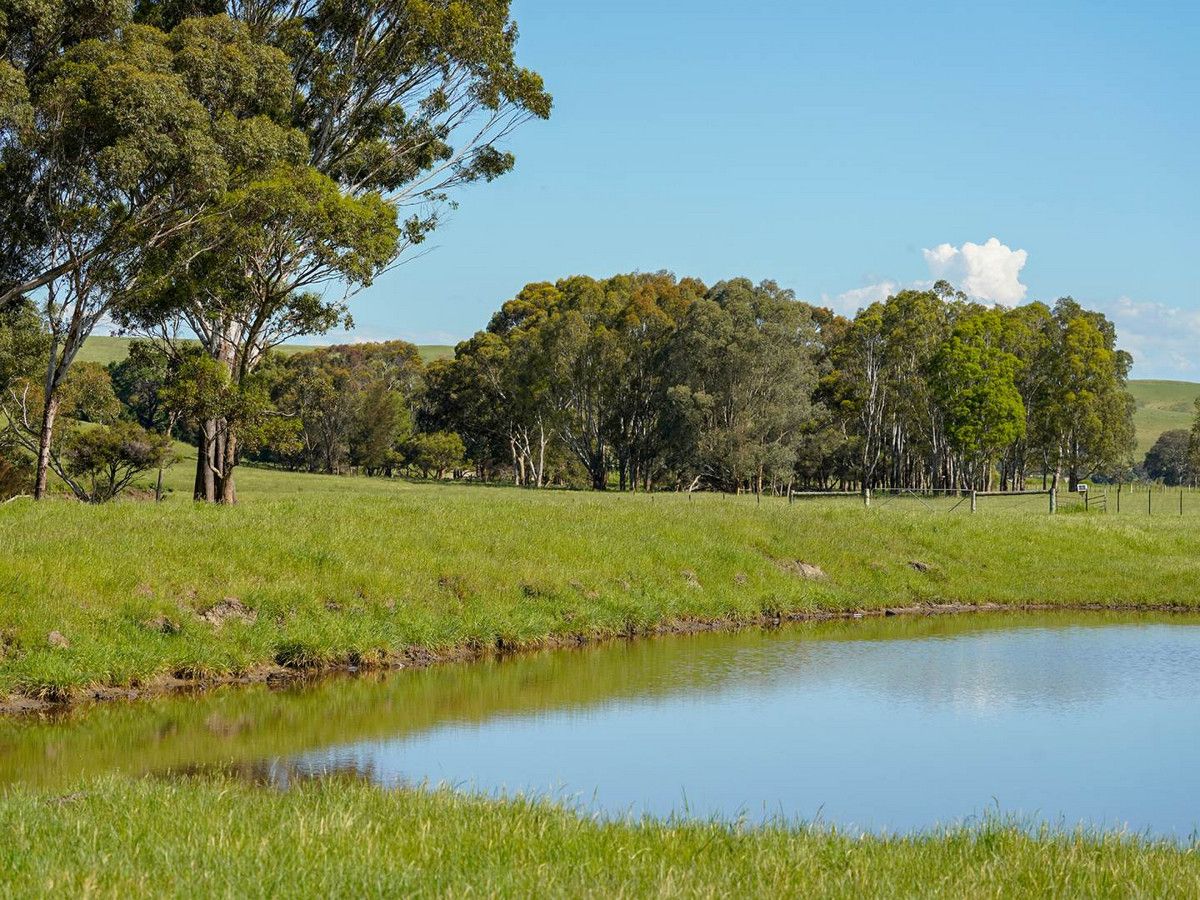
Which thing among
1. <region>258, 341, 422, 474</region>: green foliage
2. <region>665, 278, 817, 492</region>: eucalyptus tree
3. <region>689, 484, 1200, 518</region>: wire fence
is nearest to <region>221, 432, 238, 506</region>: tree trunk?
<region>689, 484, 1200, 518</region>: wire fence

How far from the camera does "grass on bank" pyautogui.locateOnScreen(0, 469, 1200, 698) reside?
1814 cm

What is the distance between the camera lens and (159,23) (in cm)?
3250

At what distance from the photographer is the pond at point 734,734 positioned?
490 inches

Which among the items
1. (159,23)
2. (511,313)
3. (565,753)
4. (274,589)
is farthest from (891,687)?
(511,313)

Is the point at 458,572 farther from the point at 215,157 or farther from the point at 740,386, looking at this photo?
the point at 740,386

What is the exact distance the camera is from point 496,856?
7297 mm

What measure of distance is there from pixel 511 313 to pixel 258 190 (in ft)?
222

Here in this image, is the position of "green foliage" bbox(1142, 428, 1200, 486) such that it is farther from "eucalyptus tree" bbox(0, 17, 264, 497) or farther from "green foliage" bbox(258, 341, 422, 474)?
"eucalyptus tree" bbox(0, 17, 264, 497)

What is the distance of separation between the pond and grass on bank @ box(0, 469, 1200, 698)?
1.13 metres

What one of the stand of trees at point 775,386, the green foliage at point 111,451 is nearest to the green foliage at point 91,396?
the green foliage at point 111,451

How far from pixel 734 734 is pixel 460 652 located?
23.4ft

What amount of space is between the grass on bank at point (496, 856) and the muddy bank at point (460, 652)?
7.75m

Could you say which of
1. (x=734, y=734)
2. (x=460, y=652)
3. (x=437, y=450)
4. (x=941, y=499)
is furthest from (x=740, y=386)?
(x=734, y=734)

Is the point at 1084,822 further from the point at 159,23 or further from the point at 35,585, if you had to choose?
the point at 159,23
